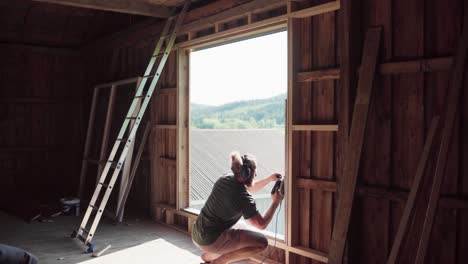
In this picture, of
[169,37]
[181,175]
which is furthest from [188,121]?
[169,37]

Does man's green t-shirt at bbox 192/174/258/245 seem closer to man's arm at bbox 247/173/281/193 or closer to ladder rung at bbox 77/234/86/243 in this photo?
man's arm at bbox 247/173/281/193

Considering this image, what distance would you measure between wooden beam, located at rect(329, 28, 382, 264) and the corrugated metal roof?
14.8ft

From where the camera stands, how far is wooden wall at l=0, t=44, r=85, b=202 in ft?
29.8

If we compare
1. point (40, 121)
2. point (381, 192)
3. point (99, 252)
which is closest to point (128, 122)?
point (99, 252)

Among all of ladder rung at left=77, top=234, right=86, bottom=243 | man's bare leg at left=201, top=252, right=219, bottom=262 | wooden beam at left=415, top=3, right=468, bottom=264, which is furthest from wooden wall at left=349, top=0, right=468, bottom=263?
ladder rung at left=77, top=234, right=86, bottom=243

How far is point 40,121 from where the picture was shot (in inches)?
372

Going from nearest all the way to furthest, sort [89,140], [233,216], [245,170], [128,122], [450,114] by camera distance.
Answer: [450,114] → [245,170] → [233,216] → [128,122] → [89,140]

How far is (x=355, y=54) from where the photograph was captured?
3.92 metres

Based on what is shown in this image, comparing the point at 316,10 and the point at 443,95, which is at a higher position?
the point at 316,10

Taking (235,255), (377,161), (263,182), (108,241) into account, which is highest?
(377,161)

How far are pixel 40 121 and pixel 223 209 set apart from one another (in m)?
6.64

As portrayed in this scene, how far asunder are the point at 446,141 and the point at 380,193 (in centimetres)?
87

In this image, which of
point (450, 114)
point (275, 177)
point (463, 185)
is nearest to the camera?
point (450, 114)

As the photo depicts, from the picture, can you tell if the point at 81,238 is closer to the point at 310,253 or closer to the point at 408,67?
the point at 310,253
